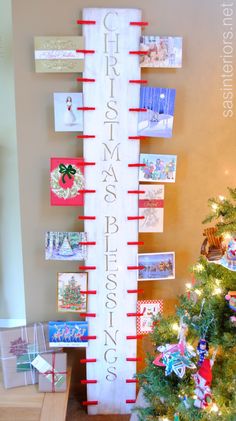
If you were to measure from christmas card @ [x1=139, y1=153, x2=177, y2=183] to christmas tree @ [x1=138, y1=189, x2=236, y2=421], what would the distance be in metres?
0.41

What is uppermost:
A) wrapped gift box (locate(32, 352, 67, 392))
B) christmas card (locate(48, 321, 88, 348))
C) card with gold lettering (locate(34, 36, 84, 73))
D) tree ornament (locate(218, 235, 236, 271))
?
card with gold lettering (locate(34, 36, 84, 73))

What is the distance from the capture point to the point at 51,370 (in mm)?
1836

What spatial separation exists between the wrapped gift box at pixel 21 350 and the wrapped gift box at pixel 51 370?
0.04 metres

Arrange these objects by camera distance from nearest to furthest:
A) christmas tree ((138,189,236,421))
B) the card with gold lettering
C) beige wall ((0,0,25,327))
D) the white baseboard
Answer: christmas tree ((138,189,236,421)), the card with gold lettering, beige wall ((0,0,25,327)), the white baseboard

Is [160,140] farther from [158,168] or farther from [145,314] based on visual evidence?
[145,314]

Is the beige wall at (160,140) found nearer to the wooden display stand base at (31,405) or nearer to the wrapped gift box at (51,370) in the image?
the wrapped gift box at (51,370)

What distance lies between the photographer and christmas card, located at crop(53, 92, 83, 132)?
169 cm

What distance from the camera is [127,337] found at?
1.86 meters

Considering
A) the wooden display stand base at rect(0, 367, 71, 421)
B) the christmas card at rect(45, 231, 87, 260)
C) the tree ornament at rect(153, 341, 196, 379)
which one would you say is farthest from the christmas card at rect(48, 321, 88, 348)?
the tree ornament at rect(153, 341, 196, 379)

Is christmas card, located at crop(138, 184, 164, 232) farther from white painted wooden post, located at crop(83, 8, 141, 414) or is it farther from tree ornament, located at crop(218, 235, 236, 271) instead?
tree ornament, located at crop(218, 235, 236, 271)

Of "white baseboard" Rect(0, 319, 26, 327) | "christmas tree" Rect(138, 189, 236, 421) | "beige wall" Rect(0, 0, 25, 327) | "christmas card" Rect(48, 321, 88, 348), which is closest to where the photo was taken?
"christmas tree" Rect(138, 189, 236, 421)

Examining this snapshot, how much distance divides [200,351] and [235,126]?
1.02 metres

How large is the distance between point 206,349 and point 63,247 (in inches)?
Answer: 31.0

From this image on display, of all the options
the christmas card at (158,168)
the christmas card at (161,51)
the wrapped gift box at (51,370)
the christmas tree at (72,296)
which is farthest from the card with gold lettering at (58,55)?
the wrapped gift box at (51,370)
